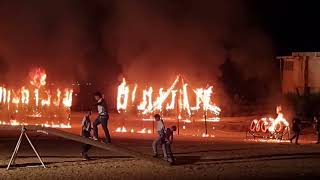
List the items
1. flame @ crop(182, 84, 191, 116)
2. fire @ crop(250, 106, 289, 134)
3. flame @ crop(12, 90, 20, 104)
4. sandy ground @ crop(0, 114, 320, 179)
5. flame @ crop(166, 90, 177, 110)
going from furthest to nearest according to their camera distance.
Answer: flame @ crop(12, 90, 20, 104), flame @ crop(166, 90, 177, 110), flame @ crop(182, 84, 191, 116), fire @ crop(250, 106, 289, 134), sandy ground @ crop(0, 114, 320, 179)

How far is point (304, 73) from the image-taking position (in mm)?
48531

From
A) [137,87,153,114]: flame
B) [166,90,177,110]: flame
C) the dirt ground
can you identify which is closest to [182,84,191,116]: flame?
[166,90,177,110]: flame

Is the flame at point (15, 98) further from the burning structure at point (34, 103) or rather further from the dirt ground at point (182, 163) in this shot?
the dirt ground at point (182, 163)

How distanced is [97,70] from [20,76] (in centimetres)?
1295

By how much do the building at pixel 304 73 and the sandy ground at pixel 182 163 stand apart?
23.8 metres

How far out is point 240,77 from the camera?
67000mm

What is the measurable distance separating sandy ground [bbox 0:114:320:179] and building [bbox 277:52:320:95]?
23.8 m

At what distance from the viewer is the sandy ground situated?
15711mm

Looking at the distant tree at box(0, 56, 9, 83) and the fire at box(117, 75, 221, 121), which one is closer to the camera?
the fire at box(117, 75, 221, 121)

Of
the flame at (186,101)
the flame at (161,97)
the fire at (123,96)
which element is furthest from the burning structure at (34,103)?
the flame at (186,101)

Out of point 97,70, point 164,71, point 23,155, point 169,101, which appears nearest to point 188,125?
point 169,101

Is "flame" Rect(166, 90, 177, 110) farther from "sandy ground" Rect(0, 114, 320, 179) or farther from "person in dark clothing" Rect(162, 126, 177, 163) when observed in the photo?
"person in dark clothing" Rect(162, 126, 177, 163)

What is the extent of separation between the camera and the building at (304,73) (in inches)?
1893

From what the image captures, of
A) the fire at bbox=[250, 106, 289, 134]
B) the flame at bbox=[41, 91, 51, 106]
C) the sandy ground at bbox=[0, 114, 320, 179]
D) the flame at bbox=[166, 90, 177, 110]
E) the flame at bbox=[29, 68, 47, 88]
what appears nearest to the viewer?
the sandy ground at bbox=[0, 114, 320, 179]
